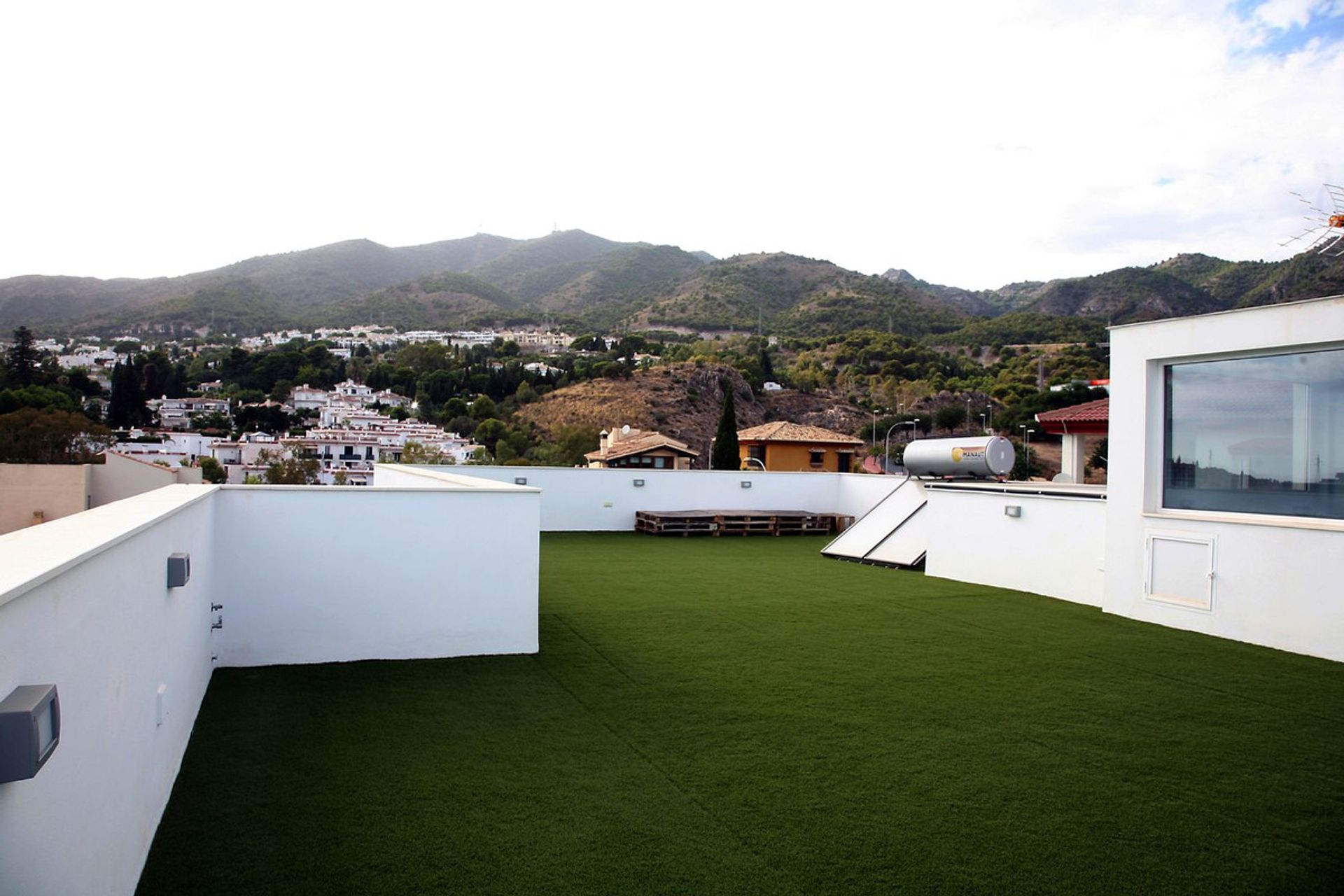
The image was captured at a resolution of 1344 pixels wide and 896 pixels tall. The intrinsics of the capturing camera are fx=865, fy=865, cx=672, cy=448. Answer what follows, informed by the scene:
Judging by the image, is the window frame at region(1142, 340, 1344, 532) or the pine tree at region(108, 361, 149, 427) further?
the pine tree at region(108, 361, 149, 427)

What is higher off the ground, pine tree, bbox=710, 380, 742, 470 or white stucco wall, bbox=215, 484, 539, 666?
pine tree, bbox=710, 380, 742, 470

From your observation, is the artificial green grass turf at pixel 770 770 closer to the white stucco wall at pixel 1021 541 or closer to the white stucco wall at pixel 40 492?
the white stucco wall at pixel 1021 541

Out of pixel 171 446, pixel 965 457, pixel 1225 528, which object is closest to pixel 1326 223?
pixel 1225 528

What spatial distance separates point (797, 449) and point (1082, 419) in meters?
15.1

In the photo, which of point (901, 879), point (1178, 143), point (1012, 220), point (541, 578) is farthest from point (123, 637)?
point (1012, 220)

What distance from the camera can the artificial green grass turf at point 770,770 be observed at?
3.66 m

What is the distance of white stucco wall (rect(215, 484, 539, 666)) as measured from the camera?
6.97m

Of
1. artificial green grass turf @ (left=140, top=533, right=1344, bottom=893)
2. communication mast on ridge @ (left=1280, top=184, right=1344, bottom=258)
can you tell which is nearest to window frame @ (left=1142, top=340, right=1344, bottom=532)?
artificial green grass turf @ (left=140, top=533, right=1344, bottom=893)

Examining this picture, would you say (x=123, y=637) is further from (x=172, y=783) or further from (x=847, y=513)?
(x=847, y=513)

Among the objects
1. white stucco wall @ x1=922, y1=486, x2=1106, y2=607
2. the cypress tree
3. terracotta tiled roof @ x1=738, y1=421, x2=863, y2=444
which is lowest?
white stucco wall @ x1=922, y1=486, x2=1106, y2=607

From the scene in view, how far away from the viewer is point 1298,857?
387 centimetres

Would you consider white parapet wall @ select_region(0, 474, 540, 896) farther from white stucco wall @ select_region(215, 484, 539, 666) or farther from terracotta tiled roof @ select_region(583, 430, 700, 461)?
terracotta tiled roof @ select_region(583, 430, 700, 461)

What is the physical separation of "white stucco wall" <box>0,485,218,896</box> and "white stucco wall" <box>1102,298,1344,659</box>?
30.7 ft

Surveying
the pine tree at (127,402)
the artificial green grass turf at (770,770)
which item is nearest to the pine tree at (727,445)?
the artificial green grass turf at (770,770)
